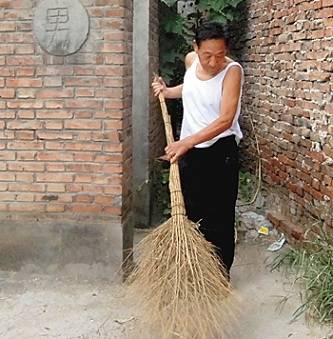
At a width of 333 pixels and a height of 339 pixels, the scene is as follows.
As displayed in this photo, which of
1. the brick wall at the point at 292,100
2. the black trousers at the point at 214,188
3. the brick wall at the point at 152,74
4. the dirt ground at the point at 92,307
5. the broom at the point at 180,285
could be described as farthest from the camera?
the brick wall at the point at 152,74

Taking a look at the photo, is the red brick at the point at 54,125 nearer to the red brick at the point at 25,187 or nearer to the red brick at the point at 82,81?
the red brick at the point at 82,81

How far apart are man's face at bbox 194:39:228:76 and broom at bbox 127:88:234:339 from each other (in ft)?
2.48

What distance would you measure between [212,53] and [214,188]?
855mm

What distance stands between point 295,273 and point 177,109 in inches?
149

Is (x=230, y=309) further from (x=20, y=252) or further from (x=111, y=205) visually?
(x=20, y=252)

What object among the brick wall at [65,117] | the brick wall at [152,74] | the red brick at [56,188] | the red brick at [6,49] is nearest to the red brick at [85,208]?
the brick wall at [65,117]

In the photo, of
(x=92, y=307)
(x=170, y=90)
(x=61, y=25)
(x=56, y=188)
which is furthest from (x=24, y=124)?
(x=92, y=307)

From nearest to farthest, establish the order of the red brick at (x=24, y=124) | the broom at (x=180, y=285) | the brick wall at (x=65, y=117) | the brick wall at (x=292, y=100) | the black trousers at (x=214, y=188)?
1. the broom at (x=180, y=285)
2. the black trousers at (x=214, y=188)
3. the brick wall at (x=65, y=117)
4. the red brick at (x=24, y=124)
5. the brick wall at (x=292, y=100)

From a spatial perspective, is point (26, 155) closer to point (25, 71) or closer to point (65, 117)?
point (65, 117)

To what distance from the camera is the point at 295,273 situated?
184 inches

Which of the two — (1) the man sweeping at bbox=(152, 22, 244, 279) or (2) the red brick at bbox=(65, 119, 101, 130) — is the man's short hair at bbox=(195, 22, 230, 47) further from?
(2) the red brick at bbox=(65, 119, 101, 130)

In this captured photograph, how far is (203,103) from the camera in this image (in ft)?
13.1

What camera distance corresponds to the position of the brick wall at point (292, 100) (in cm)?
471

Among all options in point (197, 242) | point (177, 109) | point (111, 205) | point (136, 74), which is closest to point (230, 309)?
point (197, 242)
